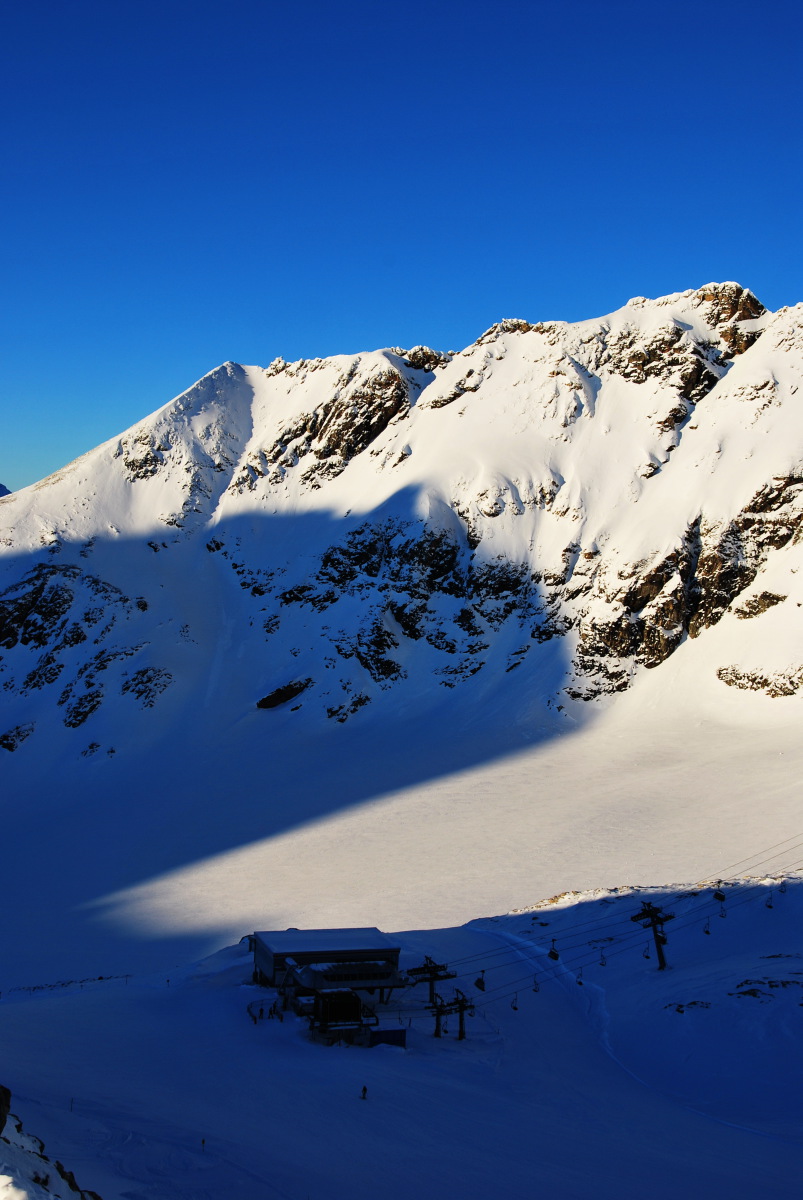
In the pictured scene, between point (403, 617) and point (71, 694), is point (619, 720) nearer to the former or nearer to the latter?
point (403, 617)

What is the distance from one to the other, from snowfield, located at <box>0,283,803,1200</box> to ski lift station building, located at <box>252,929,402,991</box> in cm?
140

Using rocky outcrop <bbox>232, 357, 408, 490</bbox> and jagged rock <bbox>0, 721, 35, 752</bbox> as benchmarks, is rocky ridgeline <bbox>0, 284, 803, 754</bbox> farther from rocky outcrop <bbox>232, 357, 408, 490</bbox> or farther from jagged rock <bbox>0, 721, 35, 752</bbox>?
jagged rock <bbox>0, 721, 35, 752</bbox>

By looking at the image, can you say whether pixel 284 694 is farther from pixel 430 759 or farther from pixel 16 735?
pixel 16 735

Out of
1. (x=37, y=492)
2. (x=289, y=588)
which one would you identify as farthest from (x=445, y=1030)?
(x=37, y=492)

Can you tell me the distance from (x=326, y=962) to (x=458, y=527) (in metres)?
76.2

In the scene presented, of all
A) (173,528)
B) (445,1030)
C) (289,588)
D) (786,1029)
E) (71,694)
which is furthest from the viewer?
(173,528)

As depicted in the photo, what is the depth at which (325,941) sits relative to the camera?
3419 centimetres

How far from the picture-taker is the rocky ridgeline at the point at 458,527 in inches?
3541

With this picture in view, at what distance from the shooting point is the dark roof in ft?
107

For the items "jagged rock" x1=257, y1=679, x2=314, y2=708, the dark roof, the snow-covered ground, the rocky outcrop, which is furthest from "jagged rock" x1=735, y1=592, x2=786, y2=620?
the dark roof

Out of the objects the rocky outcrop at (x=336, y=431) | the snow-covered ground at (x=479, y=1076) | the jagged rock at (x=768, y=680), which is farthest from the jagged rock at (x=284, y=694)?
the snow-covered ground at (x=479, y=1076)

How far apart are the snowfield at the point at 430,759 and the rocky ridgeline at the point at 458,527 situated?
0.44m

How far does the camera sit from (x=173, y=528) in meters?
120

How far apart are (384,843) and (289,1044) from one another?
3179 cm
